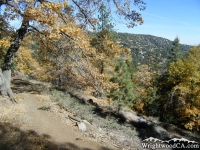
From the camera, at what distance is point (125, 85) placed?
2573 centimetres

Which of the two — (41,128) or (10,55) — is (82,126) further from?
(10,55)

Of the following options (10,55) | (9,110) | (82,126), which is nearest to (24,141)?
(9,110)

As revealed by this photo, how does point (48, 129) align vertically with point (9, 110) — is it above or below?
below

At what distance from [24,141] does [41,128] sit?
1.67 metres

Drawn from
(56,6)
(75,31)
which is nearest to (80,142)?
(75,31)

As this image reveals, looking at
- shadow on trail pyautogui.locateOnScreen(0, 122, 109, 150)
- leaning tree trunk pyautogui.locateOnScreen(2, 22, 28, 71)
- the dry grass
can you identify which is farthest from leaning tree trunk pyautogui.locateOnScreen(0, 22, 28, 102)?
shadow on trail pyautogui.locateOnScreen(0, 122, 109, 150)

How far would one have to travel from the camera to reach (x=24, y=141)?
7.43m

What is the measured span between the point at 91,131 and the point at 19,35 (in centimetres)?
688

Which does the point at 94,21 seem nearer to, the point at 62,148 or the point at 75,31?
the point at 75,31

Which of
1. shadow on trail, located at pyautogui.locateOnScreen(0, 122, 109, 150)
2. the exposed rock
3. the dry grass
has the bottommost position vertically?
the exposed rock

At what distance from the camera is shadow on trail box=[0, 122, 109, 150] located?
23.0 feet

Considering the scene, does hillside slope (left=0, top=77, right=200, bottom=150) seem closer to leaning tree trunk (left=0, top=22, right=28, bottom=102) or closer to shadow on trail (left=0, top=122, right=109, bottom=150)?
shadow on trail (left=0, top=122, right=109, bottom=150)

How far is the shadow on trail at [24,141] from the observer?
23.0ft

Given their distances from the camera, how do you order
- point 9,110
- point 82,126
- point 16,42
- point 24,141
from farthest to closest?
point 16,42 → point 82,126 → point 9,110 → point 24,141
